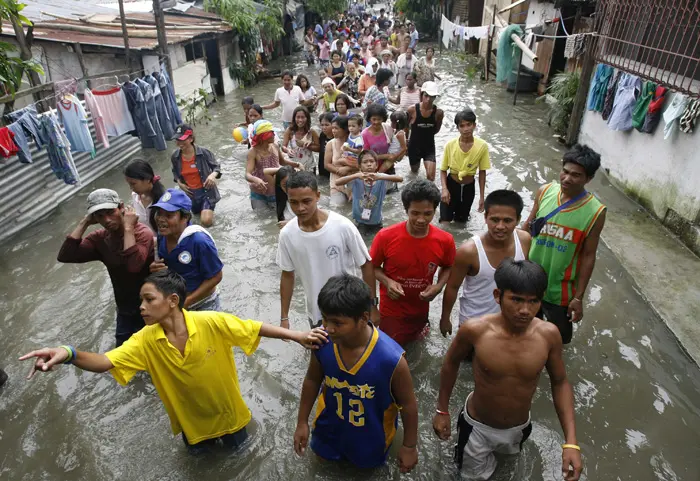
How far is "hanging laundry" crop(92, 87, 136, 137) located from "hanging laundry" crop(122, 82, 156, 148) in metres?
0.12

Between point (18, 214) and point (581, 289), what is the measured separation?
292 inches

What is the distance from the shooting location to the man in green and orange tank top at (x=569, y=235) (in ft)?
10.9

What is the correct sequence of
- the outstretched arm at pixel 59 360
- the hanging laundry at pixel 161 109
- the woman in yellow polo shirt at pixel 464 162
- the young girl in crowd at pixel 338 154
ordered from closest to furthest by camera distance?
the outstretched arm at pixel 59 360
the woman in yellow polo shirt at pixel 464 162
the young girl in crowd at pixel 338 154
the hanging laundry at pixel 161 109

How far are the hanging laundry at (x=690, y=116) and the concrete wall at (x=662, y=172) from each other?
118 mm

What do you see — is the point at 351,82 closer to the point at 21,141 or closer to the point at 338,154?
the point at 338,154

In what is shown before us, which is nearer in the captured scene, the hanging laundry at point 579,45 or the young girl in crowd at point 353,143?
the young girl in crowd at point 353,143

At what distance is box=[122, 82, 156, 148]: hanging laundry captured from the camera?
8.68 metres

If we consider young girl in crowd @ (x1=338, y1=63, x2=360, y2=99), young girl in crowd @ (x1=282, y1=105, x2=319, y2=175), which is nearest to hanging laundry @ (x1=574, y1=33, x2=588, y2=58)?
young girl in crowd @ (x1=338, y1=63, x2=360, y2=99)

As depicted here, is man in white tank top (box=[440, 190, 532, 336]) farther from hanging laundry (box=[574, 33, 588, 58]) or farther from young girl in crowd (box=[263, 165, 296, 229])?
hanging laundry (box=[574, 33, 588, 58])

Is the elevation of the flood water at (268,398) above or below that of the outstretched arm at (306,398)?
below

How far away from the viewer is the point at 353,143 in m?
6.50

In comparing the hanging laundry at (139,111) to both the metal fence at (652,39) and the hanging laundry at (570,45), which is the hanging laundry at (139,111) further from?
the hanging laundry at (570,45)

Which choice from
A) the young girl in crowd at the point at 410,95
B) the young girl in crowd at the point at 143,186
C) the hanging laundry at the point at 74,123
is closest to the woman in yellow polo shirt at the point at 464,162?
the young girl in crowd at the point at 143,186

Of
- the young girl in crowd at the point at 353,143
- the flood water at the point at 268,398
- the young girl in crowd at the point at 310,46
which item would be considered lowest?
the young girl in crowd at the point at 310,46
